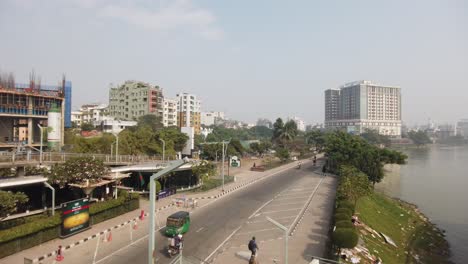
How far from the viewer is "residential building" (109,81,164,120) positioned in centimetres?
12562

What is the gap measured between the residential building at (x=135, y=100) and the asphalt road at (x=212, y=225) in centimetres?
8607

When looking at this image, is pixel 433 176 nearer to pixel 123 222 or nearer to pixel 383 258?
pixel 383 258

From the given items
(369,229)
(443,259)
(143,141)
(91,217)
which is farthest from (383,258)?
(143,141)

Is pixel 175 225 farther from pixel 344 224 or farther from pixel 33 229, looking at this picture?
pixel 344 224

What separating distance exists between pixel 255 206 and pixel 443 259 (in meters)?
19.1

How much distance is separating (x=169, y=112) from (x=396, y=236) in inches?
4619

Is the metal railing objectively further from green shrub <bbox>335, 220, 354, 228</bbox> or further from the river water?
the river water

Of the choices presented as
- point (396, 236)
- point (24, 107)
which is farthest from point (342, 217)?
point (24, 107)

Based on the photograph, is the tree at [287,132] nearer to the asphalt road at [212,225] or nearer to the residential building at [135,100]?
the residential building at [135,100]

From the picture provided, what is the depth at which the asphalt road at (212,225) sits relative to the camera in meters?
21.6

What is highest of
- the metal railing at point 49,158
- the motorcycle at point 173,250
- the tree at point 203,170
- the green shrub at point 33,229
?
the metal railing at point 49,158

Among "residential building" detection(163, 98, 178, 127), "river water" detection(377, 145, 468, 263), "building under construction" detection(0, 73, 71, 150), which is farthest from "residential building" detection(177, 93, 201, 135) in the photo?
"river water" detection(377, 145, 468, 263)

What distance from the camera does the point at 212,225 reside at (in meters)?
28.7

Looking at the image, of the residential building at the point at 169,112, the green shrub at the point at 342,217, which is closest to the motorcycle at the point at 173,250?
the green shrub at the point at 342,217
